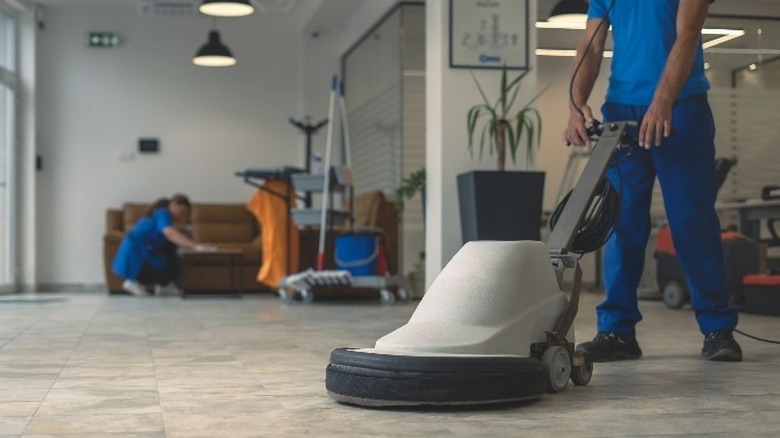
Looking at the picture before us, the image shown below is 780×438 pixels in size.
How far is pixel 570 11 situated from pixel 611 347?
17.4ft

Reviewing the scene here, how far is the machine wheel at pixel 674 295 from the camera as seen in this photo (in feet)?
23.5

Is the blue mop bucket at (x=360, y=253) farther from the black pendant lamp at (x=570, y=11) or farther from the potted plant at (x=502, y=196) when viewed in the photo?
the black pendant lamp at (x=570, y=11)

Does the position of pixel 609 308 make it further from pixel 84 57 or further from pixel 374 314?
pixel 84 57

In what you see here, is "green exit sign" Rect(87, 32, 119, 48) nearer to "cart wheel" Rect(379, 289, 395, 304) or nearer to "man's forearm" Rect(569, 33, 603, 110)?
"cart wheel" Rect(379, 289, 395, 304)

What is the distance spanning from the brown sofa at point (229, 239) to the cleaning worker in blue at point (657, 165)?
5283 mm

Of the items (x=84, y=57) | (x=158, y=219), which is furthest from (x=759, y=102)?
(x=84, y=57)

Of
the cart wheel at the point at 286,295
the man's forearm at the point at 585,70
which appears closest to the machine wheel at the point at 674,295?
the cart wheel at the point at 286,295

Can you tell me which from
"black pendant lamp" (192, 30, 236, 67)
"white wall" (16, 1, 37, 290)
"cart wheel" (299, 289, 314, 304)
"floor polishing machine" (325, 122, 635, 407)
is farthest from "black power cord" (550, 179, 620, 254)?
"white wall" (16, 1, 37, 290)

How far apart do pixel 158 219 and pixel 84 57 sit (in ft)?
7.84

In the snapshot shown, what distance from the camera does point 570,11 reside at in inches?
331

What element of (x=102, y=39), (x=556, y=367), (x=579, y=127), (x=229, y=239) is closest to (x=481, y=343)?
(x=556, y=367)

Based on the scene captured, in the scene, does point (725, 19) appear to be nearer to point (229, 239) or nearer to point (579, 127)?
point (229, 239)

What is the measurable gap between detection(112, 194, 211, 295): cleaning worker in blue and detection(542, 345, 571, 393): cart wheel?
7.39 meters

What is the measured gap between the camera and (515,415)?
7.66ft
